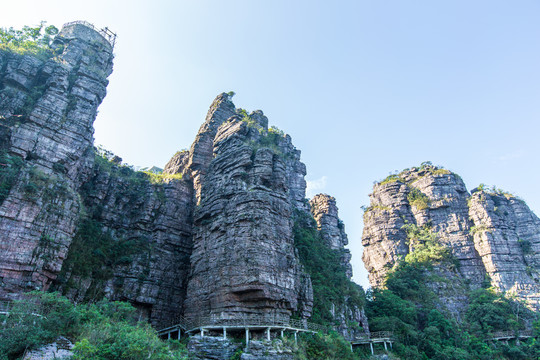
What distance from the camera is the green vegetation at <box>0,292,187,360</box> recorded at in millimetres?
17109

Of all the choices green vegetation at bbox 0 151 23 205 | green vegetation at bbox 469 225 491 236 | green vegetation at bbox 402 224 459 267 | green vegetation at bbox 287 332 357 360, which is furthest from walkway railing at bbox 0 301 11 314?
green vegetation at bbox 469 225 491 236

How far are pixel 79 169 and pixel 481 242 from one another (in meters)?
49.5

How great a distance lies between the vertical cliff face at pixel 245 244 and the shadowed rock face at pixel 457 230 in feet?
86.8

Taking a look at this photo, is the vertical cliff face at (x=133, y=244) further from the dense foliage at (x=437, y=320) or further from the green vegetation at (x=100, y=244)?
the dense foliage at (x=437, y=320)

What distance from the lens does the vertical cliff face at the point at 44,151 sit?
83.9 ft

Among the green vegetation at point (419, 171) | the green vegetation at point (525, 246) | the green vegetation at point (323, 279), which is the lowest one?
the green vegetation at point (323, 279)

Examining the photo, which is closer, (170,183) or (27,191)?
(27,191)

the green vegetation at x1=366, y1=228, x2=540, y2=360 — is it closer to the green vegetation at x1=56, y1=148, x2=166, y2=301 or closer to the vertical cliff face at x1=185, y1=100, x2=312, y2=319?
the vertical cliff face at x1=185, y1=100, x2=312, y2=319

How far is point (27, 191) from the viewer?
27.1 meters

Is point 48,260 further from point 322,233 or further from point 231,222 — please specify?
point 322,233

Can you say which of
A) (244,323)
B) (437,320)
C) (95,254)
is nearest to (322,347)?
(244,323)

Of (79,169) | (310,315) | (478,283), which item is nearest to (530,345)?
(478,283)

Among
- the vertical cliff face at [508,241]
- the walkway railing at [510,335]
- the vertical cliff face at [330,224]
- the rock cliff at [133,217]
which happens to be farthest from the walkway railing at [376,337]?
the vertical cliff face at [508,241]

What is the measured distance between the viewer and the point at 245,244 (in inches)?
1132
